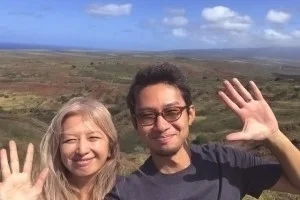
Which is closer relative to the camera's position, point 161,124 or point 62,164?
point 161,124

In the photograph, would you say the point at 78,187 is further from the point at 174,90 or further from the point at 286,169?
the point at 286,169

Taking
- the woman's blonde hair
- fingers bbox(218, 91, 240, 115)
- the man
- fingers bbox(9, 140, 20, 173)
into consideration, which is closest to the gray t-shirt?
the man

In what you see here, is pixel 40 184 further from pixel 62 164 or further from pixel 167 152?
pixel 167 152

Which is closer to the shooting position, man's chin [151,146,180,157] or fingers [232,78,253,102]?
man's chin [151,146,180,157]

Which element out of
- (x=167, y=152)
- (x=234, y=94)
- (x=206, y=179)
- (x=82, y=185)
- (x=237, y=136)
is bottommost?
(x=82, y=185)

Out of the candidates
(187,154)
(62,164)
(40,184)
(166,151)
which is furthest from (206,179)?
(40,184)

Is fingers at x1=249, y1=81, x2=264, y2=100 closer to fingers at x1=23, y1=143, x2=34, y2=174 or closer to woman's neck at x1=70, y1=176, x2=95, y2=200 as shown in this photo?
woman's neck at x1=70, y1=176, x2=95, y2=200

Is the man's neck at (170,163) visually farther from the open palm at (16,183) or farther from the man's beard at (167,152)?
the open palm at (16,183)

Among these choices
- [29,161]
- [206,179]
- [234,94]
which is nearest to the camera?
[29,161]
